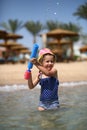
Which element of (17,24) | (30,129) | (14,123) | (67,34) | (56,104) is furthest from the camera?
(17,24)

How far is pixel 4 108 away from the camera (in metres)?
4.36

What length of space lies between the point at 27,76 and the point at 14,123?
772 millimetres

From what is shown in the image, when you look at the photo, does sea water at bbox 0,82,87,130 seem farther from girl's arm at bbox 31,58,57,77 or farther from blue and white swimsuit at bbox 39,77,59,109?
girl's arm at bbox 31,58,57,77

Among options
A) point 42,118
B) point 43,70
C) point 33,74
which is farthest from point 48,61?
point 33,74

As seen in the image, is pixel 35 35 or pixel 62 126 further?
pixel 35 35

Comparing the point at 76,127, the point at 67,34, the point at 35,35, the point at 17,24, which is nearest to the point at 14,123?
the point at 76,127

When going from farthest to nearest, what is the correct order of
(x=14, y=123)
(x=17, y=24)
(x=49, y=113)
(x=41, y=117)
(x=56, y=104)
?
1. (x=17, y=24)
2. (x=56, y=104)
3. (x=49, y=113)
4. (x=41, y=117)
5. (x=14, y=123)

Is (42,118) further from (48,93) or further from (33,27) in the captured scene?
(33,27)

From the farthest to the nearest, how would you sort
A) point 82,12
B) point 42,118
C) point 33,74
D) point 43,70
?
point 82,12 → point 33,74 → point 43,70 → point 42,118

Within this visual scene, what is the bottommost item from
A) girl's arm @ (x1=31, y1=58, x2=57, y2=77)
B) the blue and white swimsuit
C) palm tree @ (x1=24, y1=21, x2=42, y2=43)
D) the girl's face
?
the blue and white swimsuit

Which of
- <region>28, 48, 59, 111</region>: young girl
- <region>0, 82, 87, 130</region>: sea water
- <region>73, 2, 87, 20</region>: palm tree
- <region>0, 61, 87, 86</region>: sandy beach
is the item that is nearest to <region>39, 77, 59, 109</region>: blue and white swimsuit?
<region>28, 48, 59, 111</region>: young girl

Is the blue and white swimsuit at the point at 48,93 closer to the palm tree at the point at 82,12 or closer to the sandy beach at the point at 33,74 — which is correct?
the sandy beach at the point at 33,74

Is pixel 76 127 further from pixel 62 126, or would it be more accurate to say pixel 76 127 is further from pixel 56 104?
pixel 56 104

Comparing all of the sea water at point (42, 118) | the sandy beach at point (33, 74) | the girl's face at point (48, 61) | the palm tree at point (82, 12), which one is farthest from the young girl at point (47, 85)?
the palm tree at point (82, 12)
